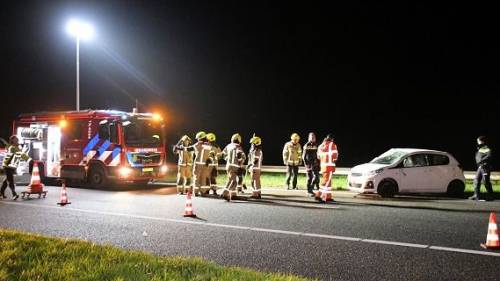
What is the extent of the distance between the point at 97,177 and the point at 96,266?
1213cm

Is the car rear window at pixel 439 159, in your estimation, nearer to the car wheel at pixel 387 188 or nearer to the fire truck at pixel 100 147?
the car wheel at pixel 387 188

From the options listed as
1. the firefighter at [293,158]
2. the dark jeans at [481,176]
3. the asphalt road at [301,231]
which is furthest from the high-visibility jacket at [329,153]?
the dark jeans at [481,176]

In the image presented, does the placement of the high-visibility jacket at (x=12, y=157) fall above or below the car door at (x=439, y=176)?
above

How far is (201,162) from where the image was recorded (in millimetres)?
14422

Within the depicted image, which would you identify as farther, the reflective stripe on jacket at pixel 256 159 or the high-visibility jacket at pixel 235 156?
the reflective stripe on jacket at pixel 256 159

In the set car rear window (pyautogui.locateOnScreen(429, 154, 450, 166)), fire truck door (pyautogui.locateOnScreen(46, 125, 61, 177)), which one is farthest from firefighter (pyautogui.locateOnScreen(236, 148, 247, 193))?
fire truck door (pyautogui.locateOnScreen(46, 125, 61, 177))

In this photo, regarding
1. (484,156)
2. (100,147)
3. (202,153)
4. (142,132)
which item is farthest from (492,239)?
(100,147)

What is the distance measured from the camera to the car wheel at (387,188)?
13828 millimetres

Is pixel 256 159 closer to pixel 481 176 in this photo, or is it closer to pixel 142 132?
pixel 142 132

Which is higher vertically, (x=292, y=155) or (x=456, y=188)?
(x=292, y=155)

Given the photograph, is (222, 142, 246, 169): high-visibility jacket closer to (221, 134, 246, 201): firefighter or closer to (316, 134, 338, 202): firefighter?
(221, 134, 246, 201): firefighter

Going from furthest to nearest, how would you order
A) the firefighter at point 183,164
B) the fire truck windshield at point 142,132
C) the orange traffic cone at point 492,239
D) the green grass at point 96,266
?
the fire truck windshield at point 142,132 < the firefighter at point 183,164 < the orange traffic cone at point 492,239 < the green grass at point 96,266

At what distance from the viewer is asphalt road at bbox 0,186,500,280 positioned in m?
6.42

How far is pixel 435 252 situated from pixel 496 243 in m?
0.97
